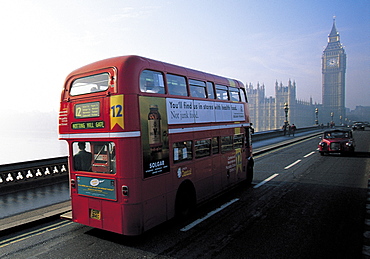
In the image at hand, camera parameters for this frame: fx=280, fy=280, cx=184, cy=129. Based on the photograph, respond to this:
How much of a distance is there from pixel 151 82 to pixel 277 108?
17051 centimetres

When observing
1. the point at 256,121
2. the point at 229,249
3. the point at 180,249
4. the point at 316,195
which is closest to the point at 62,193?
the point at 180,249

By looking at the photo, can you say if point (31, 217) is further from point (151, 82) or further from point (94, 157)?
point (151, 82)

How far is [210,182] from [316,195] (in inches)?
150

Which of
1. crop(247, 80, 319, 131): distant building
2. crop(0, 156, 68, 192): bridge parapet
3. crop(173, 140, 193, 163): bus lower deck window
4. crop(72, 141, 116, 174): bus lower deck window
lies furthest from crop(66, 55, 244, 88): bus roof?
crop(247, 80, 319, 131): distant building

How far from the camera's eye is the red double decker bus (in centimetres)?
566

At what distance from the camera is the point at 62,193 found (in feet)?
31.6

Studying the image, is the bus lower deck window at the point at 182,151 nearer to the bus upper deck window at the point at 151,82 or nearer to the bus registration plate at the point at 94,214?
the bus upper deck window at the point at 151,82

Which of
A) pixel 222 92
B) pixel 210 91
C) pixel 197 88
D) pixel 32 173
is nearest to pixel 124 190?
pixel 197 88

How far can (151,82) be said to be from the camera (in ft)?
20.4

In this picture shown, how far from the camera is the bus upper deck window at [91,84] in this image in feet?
19.7

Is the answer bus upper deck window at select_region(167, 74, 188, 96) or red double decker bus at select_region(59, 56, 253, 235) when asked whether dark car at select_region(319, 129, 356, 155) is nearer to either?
red double decker bus at select_region(59, 56, 253, 235)

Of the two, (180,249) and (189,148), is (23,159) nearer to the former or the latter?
(189,148)

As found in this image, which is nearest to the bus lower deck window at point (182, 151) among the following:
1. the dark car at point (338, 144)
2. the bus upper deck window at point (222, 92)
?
the bus upper deck window at point (222, 92)

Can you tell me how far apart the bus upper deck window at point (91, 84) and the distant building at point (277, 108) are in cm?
16329
